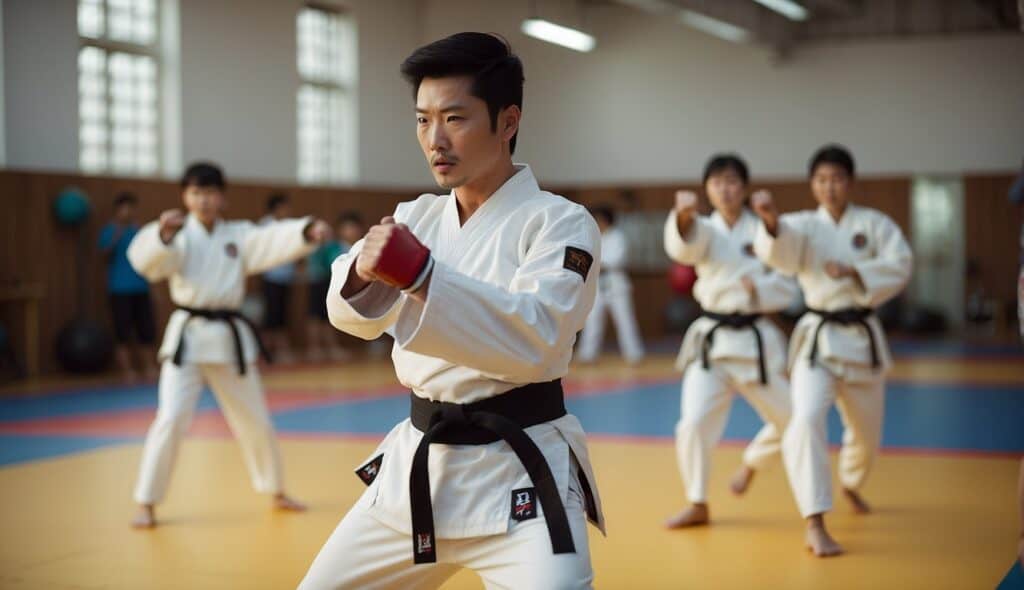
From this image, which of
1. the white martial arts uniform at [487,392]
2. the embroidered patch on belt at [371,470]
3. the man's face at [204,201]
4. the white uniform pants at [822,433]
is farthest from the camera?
the man's face at [204,201]

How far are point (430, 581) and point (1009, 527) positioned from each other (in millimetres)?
3164

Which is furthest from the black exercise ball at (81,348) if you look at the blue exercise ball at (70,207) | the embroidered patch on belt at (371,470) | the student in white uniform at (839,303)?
the embroidered patch on belt at (371,470)

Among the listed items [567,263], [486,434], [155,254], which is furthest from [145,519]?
[567,263]

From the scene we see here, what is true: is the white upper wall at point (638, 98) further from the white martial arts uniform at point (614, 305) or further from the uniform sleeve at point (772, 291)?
the uniform sleeve at point (772, 291)

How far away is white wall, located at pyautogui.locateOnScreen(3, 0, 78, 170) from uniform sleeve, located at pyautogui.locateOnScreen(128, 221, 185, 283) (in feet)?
21.3

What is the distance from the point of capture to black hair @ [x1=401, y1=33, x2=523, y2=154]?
215cm

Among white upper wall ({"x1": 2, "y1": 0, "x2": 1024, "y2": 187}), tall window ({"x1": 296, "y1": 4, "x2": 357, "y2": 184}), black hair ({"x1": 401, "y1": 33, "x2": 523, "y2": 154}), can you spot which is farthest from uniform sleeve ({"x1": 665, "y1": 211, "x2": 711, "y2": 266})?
tall window ({"x1": 296, "y1": 4, "x2": 357, "y2": 184})

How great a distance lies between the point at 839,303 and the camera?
15.8 ft

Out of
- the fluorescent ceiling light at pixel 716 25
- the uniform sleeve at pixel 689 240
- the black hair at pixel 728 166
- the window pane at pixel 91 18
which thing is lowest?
the uniform sleeve at pixel 689 240

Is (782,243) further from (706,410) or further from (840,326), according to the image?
(706,410)

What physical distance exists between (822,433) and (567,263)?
8.76 feet

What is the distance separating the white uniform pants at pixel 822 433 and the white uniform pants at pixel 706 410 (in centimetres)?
29

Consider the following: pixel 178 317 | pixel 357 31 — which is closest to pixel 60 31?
pixel 357 31

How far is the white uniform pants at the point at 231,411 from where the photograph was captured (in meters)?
5.01
